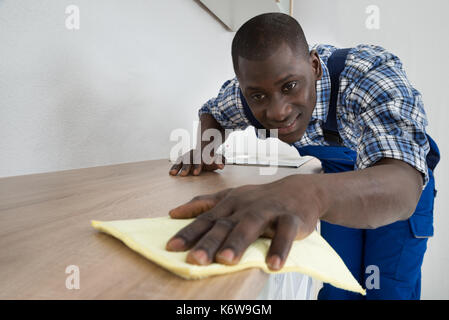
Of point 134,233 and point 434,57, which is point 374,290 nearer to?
point 134,233

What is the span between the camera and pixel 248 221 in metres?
0.27

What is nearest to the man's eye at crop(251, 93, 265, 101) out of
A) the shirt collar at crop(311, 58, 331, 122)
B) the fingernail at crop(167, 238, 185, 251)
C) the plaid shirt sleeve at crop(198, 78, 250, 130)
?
the shirt collar at crop(311, 58, 331, 122)

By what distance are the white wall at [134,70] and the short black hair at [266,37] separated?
0.41 m

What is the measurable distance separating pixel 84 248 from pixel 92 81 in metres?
0.66

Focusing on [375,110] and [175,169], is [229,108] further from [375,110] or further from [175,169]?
[375,110]

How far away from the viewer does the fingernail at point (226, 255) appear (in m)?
0.23

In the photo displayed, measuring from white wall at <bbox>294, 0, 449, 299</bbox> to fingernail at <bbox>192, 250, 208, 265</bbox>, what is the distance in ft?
Result: 6.61

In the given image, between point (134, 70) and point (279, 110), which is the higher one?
point (134, 70)

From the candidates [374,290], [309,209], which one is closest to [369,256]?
[374,290]

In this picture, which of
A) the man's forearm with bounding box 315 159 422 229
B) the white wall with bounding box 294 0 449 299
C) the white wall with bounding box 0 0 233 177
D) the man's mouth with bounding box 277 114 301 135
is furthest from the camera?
the white wall with bounding box 294 0 449 299

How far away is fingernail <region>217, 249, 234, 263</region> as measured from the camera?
9.1 inches

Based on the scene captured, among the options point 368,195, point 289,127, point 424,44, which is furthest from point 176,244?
point 424,44

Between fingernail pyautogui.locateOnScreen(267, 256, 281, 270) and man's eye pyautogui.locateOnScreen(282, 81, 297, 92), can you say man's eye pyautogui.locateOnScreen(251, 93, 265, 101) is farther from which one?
fingernail pyautogui.locateOnScreen(267, 256, 281, 270)

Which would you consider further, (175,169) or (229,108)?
(229,108)
